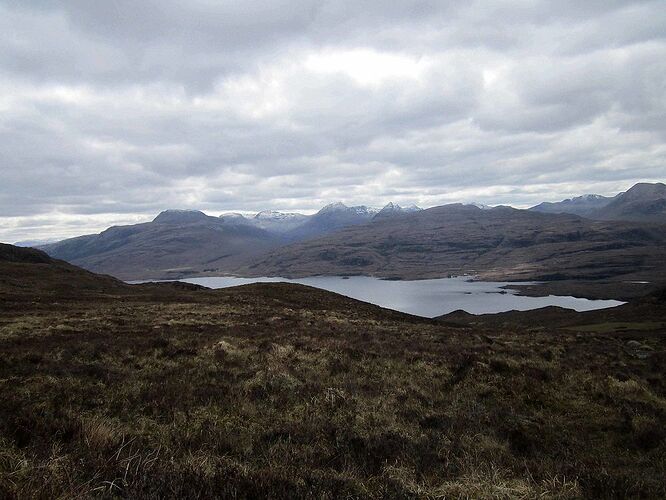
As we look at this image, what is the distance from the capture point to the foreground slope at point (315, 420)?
5477 mm

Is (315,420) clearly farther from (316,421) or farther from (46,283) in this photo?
(46,283)

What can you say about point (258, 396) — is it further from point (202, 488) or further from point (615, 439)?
point (615, 439)

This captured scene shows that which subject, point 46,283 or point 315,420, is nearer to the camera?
point 315,420

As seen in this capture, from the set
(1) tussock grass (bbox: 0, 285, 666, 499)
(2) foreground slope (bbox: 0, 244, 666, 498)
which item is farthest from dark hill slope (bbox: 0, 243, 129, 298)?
(1) tussock grass (bbox: 0, 285, 666, 499)

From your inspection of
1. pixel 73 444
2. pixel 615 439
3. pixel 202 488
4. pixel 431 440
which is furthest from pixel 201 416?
pixel 615 439

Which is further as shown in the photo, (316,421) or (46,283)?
(46,283)

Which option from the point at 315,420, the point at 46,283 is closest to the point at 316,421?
the point at 315,420

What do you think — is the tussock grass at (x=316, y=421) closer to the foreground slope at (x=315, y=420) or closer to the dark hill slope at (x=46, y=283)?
Result: the foreground slope at (x=315, y=420)

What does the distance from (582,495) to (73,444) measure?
7549 millimetres

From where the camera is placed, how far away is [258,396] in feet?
36.2

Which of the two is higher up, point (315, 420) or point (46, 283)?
point (315, 420)

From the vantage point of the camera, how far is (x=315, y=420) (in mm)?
9297

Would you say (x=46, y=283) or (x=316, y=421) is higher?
(x=316, y=421)

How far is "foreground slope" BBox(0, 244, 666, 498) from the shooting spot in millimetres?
5477
